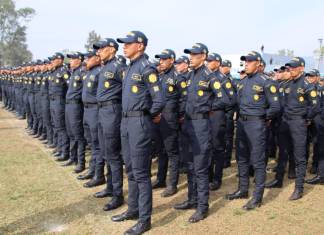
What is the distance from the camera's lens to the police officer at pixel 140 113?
4543 mm

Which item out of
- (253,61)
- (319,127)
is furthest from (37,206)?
(319,127)

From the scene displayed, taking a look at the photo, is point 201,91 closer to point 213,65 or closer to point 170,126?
point 170,126

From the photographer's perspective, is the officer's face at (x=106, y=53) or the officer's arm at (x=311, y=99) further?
the officer's arm at (x=311, y=99)

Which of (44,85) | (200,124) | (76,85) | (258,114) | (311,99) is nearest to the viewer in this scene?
(200,124)

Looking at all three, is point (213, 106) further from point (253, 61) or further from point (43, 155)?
point (43, 155)

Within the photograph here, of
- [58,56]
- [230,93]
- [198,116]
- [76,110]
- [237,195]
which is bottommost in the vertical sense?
[237,195]

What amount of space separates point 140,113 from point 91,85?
207cm

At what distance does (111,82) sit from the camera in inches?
212

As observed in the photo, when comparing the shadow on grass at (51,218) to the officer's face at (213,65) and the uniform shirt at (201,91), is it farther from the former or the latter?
the officer's face at (213,65)

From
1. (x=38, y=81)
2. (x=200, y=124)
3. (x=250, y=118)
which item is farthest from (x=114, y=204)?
(x=38, y=81)

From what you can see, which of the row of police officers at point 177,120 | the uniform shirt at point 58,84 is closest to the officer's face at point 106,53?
the row of police officers at point 177,120

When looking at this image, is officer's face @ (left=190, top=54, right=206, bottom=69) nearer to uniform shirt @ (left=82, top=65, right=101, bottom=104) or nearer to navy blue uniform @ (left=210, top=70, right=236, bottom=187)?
navy blue uniform @ (left=210, top=70, right=236, bottom=187)

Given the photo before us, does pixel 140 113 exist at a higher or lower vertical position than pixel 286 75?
lower

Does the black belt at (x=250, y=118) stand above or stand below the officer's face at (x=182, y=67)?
below
